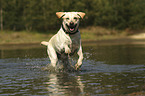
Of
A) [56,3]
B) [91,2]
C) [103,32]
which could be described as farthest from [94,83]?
[91,2]

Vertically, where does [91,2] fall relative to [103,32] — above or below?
above

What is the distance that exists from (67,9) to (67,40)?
48403 mm

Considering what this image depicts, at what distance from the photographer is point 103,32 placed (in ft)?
184

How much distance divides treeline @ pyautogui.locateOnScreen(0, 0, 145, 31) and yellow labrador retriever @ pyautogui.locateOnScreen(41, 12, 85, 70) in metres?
43.6

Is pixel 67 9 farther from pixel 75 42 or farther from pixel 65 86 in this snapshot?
pixel 65 86

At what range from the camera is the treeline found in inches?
2232

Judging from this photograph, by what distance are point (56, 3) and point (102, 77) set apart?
4943cm

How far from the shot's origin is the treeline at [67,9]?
56.7 m

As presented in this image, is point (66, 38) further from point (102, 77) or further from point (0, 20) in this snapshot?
point (0, 20)

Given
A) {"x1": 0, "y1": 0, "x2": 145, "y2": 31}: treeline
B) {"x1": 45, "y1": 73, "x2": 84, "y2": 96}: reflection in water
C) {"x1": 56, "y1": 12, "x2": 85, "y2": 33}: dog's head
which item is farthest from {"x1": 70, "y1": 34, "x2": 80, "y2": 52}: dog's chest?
{"x1": 0, "y1": 0, "x2": 145, "y2": 31}: treeline

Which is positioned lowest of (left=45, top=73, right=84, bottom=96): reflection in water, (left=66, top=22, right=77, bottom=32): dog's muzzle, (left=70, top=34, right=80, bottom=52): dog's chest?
(left=45, top=73, right=84, bottom=96): reflection in water

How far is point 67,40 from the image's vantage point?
11.8 meters

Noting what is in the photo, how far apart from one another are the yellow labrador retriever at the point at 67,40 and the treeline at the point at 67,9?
4360cm

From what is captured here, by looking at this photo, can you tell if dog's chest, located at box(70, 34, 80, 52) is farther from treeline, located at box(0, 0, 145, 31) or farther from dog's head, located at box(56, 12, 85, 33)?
treeline, located at box(0, 0, 145, 31)
